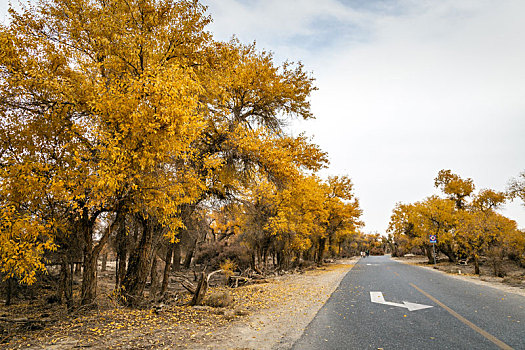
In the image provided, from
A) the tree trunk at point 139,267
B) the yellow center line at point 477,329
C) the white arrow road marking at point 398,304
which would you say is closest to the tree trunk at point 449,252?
the white arrow road marking at point 398,304

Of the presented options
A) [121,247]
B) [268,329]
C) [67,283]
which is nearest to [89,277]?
[67,283]

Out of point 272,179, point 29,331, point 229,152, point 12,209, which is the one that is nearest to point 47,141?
point 12,209

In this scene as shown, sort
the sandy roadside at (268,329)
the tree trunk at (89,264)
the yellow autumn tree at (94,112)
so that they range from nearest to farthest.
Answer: the sandy roadside at (268,329), the yellow autumn tree at (94,112), the tree trunk at (89,264)

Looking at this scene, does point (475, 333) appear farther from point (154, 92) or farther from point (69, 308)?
point (69, 308)

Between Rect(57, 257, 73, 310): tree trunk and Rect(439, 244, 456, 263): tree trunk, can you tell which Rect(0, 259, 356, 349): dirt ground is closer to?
Rect(57, 257, 73, 310): tree trunk

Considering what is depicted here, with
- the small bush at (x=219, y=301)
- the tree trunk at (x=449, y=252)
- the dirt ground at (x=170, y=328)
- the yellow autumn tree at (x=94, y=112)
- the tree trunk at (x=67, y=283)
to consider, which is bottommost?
the tree trunk at (x=449, y=252)

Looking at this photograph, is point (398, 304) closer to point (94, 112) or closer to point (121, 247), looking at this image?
point (94, 112)

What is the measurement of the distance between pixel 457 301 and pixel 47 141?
11.6 meters

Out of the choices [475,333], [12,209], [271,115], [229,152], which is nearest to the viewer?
[475,333]

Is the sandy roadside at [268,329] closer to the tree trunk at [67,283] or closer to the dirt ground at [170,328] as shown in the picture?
the dirt ground at [170,328]

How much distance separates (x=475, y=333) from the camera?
4711 millimetres

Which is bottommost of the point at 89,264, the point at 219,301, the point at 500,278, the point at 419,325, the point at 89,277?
the point at 500,278

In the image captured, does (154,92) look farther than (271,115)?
No

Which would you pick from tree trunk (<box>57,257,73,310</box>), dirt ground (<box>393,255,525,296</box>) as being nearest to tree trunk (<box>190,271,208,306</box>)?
tree trunk (<box>57,257,73,310</box>)
